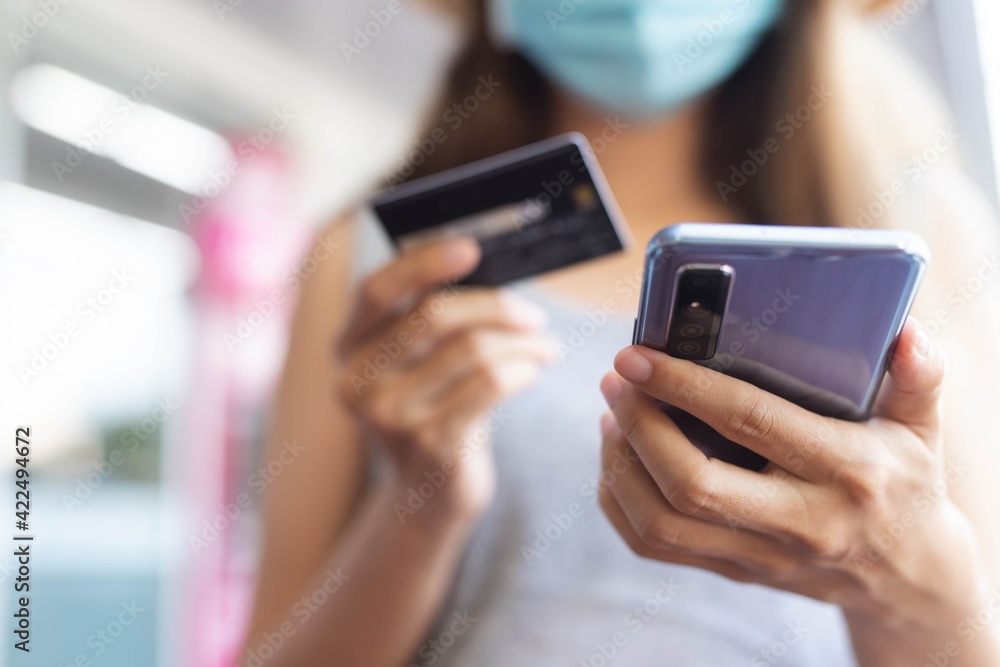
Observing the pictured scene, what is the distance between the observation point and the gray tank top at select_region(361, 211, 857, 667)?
1.68ft

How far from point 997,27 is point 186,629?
1420 millimetres

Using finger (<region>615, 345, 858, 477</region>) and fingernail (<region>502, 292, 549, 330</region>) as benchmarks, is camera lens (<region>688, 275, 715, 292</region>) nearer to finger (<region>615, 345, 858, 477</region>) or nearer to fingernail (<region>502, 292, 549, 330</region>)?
finger (<region>615, 345, 858, 477</region>)

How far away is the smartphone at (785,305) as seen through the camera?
0.86 ft

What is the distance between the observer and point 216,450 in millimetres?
1387

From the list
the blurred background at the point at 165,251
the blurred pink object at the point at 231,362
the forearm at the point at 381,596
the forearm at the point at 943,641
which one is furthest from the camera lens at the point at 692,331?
the blurred pink object at the point at 231,362

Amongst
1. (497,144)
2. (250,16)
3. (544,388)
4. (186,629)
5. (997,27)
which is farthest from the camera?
(250,16)

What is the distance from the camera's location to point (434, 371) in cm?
52

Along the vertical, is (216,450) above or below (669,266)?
below

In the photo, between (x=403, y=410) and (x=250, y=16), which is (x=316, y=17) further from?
(x=403, y=410)

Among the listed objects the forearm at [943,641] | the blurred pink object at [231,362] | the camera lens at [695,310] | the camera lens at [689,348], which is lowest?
the blurred pink object at [231,362]

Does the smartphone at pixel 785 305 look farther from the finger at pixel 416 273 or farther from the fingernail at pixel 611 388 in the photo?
the finger at pixel 416 273

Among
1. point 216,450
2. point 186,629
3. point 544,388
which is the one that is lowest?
point 186,629

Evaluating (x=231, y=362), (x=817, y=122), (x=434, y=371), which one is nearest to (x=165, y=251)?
(x=231, y=362)

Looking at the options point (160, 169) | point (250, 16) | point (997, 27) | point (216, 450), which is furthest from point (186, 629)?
point (997, 27)
